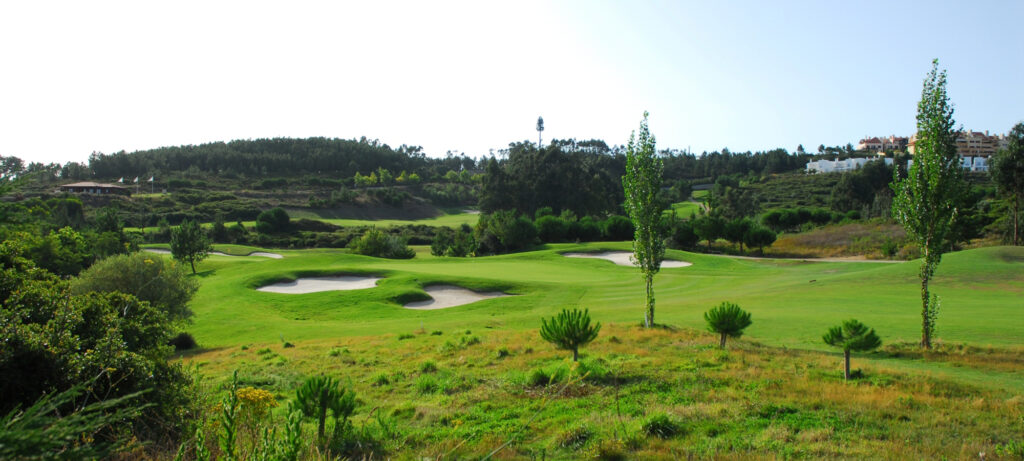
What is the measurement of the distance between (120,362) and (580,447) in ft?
19.2

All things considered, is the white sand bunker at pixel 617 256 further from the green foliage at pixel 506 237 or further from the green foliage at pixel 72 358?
the green foliage at pixel 72 358

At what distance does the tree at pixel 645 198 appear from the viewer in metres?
20.8

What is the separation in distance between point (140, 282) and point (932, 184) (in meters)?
31.8

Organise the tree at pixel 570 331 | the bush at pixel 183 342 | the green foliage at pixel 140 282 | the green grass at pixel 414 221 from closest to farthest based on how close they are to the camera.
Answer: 1. the tree at pixel 570 331
2. the bush at pixel 183 342
3. the green foliage at pixel 140 282
4. the green grass at pixel 414 221

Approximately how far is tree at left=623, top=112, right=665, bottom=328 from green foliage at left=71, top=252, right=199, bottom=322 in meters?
19.5

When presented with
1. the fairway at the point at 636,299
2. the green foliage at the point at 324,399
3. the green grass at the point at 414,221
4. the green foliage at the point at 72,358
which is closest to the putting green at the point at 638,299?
the fairway at the point at 636,299

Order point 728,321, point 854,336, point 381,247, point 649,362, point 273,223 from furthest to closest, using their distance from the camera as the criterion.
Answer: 1. point 273,223
2. point 381,247
3. point 728,321
4. point 649,362
5. point 854,336

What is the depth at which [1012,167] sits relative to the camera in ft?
151

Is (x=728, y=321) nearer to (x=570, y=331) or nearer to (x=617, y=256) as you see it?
(x=570, y=331)

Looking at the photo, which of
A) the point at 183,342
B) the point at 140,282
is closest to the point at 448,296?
the point at 183,342

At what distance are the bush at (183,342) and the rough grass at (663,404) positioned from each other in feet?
23.4

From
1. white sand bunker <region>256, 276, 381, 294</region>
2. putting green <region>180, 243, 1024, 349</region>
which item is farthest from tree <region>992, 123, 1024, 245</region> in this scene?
white sand bunker <region>256, 276, 381, 294</region>

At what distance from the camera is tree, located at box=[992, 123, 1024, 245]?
150 ft

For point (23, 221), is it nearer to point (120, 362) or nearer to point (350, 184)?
point (120, 362)
